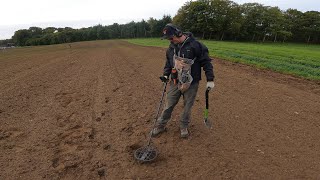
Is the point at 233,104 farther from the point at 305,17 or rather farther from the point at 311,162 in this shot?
the point at 305,17

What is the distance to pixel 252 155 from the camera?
501 cm

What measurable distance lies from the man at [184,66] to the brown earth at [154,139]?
753mm

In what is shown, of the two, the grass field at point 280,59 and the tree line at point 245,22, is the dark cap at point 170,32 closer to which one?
the grass field at point 280,59

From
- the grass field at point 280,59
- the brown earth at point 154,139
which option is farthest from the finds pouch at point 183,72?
the grass field at point 280,59

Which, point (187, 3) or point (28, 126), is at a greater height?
point (187, 3)

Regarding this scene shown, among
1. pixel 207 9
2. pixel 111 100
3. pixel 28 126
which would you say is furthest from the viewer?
pixel 207 9

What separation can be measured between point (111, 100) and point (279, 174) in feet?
18.5

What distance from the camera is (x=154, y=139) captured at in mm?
5762

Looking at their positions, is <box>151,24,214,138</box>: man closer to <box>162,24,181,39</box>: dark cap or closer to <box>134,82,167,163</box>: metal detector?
<box>162,24,181,39</box>: dark cap

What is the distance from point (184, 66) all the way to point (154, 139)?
1.66 metres

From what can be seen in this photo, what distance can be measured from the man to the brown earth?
2.47ft

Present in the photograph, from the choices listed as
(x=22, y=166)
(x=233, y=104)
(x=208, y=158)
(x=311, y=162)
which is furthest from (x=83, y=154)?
(x=233, y=104)

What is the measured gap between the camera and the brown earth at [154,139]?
4641 mm

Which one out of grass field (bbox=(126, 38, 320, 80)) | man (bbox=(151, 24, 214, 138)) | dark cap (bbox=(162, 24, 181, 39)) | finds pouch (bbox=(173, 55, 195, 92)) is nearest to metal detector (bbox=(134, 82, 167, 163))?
man (bbox=(151, 24, 214, 138))
